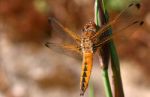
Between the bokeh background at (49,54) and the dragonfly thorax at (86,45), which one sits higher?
the bokeh background at (49,54)

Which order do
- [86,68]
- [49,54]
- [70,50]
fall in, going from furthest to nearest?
[49,54] → [70,50] → [86,68]

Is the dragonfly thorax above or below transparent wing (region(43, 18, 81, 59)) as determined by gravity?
below

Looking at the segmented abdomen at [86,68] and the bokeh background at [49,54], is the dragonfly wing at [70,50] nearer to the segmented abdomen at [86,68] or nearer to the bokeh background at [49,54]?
the segmented abdomen at [86,68]

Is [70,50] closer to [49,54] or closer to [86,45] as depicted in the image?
[86,45]

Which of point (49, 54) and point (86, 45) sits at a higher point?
point (49, 54)

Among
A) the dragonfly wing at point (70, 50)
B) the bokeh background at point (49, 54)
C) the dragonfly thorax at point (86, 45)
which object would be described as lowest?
the dragonfly thorax at point (86, 45)

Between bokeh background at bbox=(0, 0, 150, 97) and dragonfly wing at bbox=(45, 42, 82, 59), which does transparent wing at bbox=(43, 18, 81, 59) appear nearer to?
dragonfly wing at bbox=(45, 42, 82, 59)

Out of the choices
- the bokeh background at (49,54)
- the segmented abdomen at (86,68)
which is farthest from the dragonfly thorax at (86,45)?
the bokeh background at (49,54)

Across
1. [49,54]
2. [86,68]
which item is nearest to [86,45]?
[86,68]

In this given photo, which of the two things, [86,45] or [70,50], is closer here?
[86,45]

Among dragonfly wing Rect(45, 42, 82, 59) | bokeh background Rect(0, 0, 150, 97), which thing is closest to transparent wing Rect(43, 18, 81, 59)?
dragonfly wing Rect(45, 42, 82, 59)
